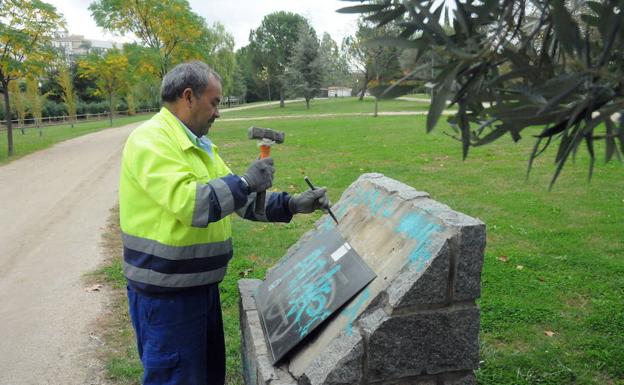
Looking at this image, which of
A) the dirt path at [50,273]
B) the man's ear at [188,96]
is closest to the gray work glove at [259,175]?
the man's ear at [188,96]

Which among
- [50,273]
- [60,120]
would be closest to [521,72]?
[50,273]

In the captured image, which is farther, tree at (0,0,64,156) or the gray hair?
tree at (0,0,64,156)

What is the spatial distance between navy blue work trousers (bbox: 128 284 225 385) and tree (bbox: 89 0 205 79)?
2026cm

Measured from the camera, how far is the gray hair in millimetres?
2563

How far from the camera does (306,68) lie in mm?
44188

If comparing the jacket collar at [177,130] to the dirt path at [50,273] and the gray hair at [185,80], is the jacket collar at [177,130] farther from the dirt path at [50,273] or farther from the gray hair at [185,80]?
the dirt path at [50,273]

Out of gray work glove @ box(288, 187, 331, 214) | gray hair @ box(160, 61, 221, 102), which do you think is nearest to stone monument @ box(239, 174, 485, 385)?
gray work glove @ box(288, 187, 331, 214)

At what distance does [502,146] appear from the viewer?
13.5 meters

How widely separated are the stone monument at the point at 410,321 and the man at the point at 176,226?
43 cm

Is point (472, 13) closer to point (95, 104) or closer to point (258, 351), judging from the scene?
point (258, 351)

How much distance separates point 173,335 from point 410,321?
114 cm

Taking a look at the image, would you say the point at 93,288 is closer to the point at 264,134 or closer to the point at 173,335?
the point at 173,335

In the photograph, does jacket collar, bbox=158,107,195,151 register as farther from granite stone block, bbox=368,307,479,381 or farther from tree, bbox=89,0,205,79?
tree, bbox=89,0,205,79

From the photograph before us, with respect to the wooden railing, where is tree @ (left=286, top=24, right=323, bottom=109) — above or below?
above
